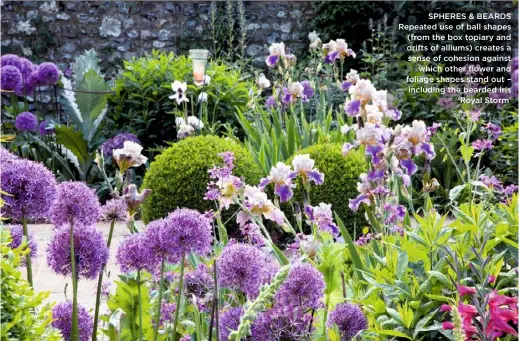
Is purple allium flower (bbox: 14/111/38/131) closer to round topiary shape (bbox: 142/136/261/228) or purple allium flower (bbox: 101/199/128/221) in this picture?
round topiary shape (bbox: 142/136/261/228)

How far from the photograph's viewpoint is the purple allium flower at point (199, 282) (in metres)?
1.71

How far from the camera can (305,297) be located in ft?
4.67

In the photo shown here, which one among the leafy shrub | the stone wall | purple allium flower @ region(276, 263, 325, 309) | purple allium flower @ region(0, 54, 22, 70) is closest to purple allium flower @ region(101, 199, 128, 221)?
purple allium flower @ region(276, 263, 325, 309)

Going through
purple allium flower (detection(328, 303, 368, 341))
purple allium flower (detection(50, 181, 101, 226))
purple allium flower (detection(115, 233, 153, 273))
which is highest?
purple allium flower (detection(50, 181, 101, 226))

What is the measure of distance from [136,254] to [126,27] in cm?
714

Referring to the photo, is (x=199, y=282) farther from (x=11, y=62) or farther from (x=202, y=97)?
(x=11, y=62)

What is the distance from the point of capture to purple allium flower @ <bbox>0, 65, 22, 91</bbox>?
5.87 m

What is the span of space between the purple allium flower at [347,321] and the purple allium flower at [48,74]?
4992 millimetres

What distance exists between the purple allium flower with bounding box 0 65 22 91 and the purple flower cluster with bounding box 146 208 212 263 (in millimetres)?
4732

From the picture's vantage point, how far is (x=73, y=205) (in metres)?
1.56

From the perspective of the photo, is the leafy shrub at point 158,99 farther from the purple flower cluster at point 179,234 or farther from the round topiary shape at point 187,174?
the purple flower cluster at point 179,234

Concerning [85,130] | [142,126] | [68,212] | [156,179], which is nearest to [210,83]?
[142,126]

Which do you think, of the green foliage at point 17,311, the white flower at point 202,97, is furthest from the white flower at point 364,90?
the white flower at point 202,97

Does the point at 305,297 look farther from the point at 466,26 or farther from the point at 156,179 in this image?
the point at 466,26
